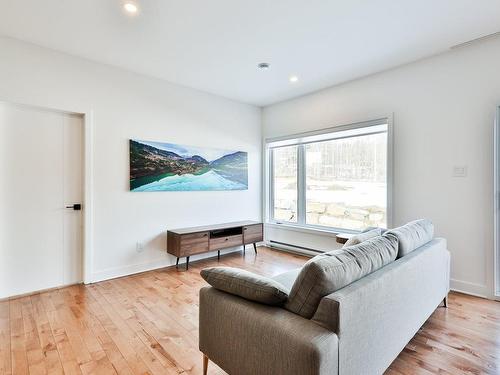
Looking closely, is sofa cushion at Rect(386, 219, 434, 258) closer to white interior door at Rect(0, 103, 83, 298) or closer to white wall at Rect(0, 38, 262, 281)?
white wall at Rect(0, 38, 262, 281)

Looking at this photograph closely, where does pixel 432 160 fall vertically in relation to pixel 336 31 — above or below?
below

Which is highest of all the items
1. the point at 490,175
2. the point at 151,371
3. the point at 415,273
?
the point at 490,175

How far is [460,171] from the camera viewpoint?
3047mm

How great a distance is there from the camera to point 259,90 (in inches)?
173

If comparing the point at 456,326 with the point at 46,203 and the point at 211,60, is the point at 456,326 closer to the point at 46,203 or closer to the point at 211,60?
the point at 211,60

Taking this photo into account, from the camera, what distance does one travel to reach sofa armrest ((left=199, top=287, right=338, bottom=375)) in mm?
1122

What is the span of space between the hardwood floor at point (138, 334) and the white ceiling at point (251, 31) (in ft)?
8.84

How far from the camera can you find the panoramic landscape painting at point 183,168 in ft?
12.3

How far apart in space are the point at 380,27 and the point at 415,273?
89.0 inches

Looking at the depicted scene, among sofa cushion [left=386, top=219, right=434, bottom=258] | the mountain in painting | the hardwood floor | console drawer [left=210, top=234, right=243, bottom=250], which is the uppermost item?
the mountain in painting

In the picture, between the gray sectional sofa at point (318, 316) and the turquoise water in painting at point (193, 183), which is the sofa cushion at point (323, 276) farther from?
the turquoise water in painting at point (193, 183)

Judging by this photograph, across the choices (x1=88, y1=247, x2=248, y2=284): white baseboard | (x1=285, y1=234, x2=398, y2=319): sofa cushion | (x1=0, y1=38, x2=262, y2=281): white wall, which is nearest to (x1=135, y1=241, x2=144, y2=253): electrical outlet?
(x1=0, y1=38, x2=262, y2=281): white wall

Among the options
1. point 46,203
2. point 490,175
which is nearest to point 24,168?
point 46,203

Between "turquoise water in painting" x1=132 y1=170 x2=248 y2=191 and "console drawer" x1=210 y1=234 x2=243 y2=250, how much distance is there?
2.77 ft
